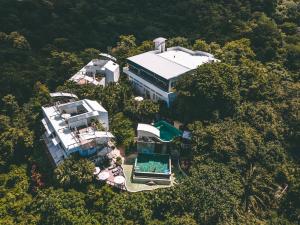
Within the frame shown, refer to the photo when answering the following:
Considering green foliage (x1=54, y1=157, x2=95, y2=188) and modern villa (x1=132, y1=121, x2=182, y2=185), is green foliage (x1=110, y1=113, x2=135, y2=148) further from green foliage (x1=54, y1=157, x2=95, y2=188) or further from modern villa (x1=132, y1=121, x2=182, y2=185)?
green foliage (x1=54, y1=157, x2=95, y2=188)

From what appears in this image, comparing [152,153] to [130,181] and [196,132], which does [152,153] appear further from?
[196,132]

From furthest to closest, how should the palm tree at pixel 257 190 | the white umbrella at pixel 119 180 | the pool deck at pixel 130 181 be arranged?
1. the pool deck at pixel 130 181
2. the white umbrella at pixel 119 180
3. the palm tree at pixel 257 190

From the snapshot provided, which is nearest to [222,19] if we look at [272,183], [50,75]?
[50,75]

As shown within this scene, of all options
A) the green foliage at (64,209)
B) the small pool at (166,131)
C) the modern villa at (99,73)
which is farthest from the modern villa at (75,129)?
the modern villa at (99,73)

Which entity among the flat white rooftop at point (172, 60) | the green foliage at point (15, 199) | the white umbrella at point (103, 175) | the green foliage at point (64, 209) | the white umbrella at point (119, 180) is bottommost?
the green foliage at point (15, 199)

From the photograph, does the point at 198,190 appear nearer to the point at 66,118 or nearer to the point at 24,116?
the point at 66,118

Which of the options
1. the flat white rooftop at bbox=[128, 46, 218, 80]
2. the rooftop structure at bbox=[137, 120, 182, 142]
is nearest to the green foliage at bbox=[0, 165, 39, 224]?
the rooftop structure at bbox=[137, 120, 182, 142]

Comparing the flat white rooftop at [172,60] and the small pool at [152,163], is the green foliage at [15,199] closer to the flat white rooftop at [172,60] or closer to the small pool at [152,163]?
the small pool at [152,163]
